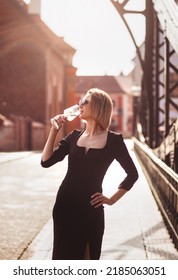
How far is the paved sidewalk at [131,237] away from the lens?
606cm

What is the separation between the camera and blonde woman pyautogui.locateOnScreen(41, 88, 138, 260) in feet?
11.3

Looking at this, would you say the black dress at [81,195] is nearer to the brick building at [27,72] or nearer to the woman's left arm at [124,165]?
the woman's left arm at [124,165]

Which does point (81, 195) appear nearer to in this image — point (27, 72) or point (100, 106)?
point (100, 106)

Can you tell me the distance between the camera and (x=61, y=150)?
3605 millimetres

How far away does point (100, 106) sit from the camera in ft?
11.2

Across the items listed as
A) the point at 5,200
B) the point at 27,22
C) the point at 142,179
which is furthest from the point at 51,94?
the point at 5,200

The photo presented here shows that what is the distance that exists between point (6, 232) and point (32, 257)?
5.11 feet

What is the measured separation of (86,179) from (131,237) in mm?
3653

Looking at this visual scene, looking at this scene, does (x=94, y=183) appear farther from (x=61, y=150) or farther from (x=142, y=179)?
(x=142, y=179)

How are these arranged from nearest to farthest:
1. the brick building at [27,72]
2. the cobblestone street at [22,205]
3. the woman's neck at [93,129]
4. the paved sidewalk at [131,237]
Result: the woman's neck at [93,129] < the paved sidewalk at [131,237] < the cobblestone street at [22,205] < the brick building at [27,72]

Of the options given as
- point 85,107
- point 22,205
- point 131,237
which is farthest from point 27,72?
point 85,107

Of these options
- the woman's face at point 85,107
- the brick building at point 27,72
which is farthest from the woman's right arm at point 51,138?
the brick building at point 27,72

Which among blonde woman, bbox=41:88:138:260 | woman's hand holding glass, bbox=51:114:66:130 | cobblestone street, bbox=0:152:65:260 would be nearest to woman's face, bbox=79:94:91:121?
blonde woman, bbox=41:88:138:260

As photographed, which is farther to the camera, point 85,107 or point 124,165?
point 124,165
